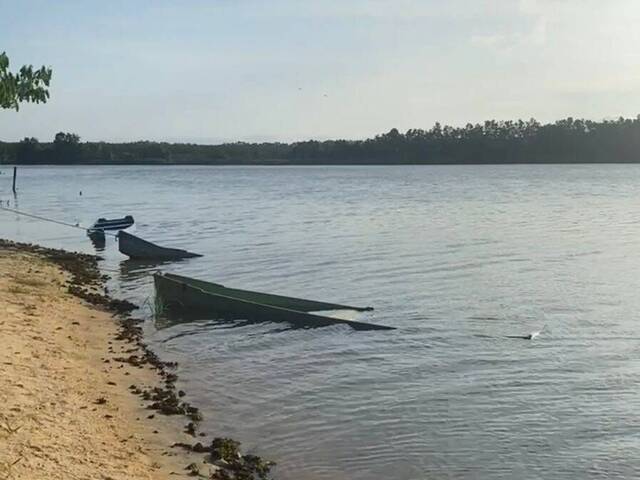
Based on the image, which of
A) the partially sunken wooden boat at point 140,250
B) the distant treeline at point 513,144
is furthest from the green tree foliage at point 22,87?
the distant treeline at point 513,144

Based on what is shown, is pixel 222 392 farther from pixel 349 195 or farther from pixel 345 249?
pixel 349 195

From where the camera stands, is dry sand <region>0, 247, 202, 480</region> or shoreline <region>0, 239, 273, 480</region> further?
shoreline <region>0, 239, 273, 480</region>

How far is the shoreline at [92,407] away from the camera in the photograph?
30.3 feet

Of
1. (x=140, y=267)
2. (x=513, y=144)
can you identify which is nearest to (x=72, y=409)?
(x=140, y=267)

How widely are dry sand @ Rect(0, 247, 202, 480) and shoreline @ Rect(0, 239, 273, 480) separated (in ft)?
0.06

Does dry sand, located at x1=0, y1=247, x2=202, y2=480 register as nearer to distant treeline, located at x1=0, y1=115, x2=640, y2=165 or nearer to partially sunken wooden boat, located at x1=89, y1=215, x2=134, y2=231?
partially sunken wooden boat, located at x1=89, y1=215, x2=134, y2=231

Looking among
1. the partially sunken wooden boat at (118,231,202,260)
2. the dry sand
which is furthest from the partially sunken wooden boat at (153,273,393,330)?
the partially sunken wooden boat at (118,231,202,260)

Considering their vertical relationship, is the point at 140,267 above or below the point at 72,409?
below

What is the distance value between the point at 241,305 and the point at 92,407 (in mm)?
8632

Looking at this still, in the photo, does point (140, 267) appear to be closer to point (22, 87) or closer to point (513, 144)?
point (22, 87)

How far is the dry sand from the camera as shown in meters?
9.03

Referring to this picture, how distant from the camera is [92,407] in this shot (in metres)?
11.7

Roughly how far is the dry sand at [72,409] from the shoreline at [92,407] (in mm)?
18

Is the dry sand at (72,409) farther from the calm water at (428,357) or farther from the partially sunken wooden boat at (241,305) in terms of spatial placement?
the partially sunken wooden boat at (241,305)
